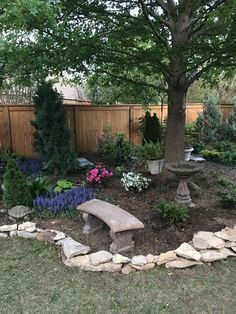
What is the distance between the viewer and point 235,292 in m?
2.92

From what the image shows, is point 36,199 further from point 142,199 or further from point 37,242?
point 142,199

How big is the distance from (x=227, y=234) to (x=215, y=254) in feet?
1.22

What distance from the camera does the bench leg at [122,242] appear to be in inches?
137

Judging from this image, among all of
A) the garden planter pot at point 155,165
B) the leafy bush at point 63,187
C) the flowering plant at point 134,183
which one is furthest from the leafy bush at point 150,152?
the leafy bush at point 63,187

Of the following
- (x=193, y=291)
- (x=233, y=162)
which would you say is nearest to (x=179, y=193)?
(x=193, y=291)

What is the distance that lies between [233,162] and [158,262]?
5511 mm

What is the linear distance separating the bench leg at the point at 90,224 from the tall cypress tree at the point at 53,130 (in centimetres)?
259

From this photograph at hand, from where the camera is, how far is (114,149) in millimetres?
7746

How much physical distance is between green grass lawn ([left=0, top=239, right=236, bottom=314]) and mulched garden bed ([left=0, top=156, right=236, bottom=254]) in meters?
0.43

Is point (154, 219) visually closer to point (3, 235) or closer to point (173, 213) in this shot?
point (173, 213)

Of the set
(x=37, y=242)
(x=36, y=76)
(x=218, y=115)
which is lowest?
(x=37, y=242)

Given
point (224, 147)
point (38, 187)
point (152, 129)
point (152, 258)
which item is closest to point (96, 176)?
point (38, 187)

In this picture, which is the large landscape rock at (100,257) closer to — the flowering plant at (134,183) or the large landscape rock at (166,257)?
the large landscape rock at (166,257)

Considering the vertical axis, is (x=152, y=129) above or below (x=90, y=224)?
above
